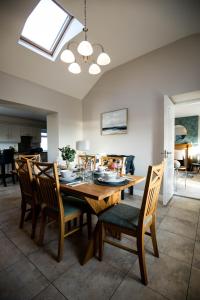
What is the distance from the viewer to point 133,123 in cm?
342

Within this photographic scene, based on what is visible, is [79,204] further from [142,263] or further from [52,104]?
[52,104]

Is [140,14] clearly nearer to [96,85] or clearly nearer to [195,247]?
[96,85]

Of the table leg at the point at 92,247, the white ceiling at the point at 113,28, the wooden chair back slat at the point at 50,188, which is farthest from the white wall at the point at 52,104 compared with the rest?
the table leg at the point at 92,247

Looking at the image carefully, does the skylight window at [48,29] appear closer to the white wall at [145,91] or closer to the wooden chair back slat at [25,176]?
the white wall at [145,91]

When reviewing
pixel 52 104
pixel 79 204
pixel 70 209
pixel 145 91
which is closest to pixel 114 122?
pixel 145 91

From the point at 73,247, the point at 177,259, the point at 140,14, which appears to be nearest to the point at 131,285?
the point at 177,259

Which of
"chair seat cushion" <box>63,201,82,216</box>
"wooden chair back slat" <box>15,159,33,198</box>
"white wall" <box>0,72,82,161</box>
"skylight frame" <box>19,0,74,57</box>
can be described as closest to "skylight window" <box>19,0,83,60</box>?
"skylight frame" <box>19,0,74,57</box>

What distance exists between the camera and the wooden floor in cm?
115

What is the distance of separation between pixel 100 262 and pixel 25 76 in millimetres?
3565

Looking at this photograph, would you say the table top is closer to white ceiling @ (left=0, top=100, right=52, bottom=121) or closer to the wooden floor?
the wooden floor

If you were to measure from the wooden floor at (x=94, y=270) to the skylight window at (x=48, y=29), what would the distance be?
3.18 m

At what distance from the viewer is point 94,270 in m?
1.35

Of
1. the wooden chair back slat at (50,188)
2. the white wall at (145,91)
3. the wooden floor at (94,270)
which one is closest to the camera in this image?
the wooden floor at (94,270)

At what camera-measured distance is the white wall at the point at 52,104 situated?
3.02 m
